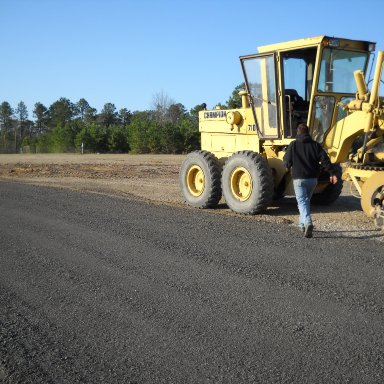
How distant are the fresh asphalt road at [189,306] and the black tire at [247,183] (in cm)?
168

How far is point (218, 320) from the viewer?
15.1ft

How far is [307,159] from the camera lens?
848 centimetres

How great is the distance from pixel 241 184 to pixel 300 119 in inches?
70.5

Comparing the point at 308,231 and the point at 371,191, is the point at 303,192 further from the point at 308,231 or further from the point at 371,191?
the point at 371,191

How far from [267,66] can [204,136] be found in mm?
2899

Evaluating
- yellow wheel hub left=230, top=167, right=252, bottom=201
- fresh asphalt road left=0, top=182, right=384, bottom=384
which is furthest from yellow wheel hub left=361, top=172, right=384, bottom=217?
yellow wheel hub left=230, top=167, right=252, bottom=201

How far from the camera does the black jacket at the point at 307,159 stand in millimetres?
8445

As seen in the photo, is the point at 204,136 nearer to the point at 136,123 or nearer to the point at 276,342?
the point at 276,342

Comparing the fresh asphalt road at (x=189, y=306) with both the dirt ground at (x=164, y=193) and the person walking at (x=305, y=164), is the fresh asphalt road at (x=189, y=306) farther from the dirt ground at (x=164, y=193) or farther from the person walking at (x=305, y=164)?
the dirt ground at (x=164, y=193)

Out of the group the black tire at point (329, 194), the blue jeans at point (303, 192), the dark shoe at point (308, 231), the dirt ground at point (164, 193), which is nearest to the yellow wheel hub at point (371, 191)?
the dirt ground at point (164, 193)

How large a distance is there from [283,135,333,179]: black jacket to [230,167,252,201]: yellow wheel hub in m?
2.04

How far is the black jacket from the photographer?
8.45m

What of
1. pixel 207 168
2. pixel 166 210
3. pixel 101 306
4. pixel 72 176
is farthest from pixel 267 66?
pixel 72 176

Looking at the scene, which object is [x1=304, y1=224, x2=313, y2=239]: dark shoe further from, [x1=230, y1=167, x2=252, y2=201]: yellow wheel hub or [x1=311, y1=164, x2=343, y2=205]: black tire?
[x1=311, y1=164, x2=343, y2=205]: black tire
